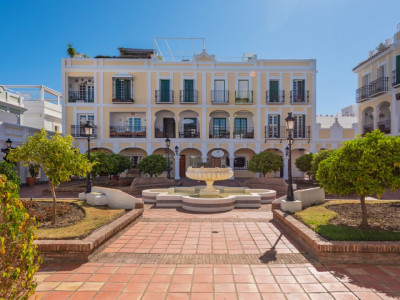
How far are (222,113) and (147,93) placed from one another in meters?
6.90

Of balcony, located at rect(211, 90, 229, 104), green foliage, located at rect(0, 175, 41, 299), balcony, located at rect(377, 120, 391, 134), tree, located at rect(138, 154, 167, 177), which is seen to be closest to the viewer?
green foliage, located at rect(0, 175, 41, 299)

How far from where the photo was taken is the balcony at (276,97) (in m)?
20.8

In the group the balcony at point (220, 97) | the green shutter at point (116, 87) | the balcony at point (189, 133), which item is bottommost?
the balcony at point (189, 133)

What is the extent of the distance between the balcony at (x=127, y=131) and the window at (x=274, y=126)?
11.1 metres

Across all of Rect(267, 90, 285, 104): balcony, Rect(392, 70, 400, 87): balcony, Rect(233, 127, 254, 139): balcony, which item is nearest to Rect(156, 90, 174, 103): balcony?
Rect(233, 127, 254, 139): balcony

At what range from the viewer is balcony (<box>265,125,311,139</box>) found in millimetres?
20750

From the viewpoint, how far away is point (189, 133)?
70.4 feet

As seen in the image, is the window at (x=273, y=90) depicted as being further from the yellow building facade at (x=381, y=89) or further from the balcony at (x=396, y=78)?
the balcony at (x=396, y=78)

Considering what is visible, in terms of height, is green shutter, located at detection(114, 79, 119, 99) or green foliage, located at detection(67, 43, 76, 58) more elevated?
green foliage, located at detection(67, 43, 76, 58)

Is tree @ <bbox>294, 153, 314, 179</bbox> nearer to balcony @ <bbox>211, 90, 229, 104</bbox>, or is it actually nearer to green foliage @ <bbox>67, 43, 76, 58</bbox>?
balcony @ <bbox>211, 90, 229, 104</bbox>

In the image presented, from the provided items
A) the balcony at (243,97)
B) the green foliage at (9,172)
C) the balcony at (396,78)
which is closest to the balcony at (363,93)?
the balcony at (396,78)

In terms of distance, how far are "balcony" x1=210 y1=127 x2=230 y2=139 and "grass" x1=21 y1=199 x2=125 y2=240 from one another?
1452 cm

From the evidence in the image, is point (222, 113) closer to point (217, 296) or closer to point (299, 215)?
point (299, 215)

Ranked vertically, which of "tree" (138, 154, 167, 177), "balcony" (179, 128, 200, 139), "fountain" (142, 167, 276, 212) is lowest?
"fountain" (142, 167, 276, 212)
